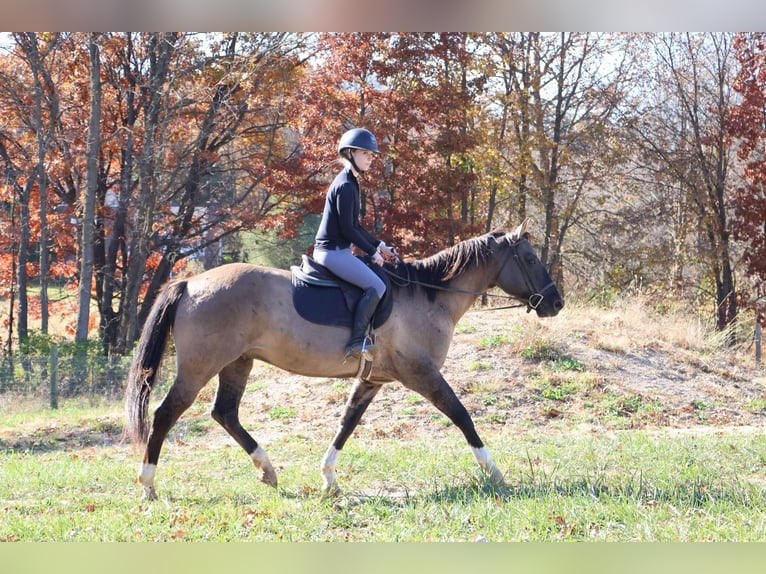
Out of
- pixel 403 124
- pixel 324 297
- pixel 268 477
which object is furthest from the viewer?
pixel 403 124

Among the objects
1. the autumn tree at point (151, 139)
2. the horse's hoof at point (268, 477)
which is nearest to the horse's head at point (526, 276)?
the horse's hoof at point (268, 477)

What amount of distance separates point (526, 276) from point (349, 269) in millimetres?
1898

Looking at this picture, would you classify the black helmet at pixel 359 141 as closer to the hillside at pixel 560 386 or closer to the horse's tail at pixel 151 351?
the horse's tail at pixel 151 351

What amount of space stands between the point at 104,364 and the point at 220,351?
9688mm

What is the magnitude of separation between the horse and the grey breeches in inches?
15.6

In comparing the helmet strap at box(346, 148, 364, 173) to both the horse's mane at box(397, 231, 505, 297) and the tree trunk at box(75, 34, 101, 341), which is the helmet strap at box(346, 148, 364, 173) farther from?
the tree trunk at box(75, 34, 101, 341)

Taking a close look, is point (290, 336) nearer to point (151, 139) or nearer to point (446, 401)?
point (446, 401)

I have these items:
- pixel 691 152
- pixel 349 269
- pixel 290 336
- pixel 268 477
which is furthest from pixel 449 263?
pixel 691 152

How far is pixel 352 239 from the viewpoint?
705 cm

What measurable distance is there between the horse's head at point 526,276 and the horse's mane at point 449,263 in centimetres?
19

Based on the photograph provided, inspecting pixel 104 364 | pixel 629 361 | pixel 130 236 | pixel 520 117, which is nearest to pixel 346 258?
pixel 629 361

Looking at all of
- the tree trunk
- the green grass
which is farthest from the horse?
the tree trunk

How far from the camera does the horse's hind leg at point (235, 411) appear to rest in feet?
24.4

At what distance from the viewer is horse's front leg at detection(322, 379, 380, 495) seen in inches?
290
